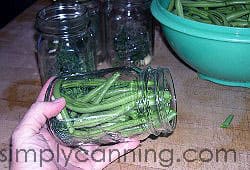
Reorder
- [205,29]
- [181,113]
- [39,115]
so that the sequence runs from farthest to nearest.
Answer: [181,113] → [205,29] → [39,115]

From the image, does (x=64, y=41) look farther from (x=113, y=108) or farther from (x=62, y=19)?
(x=113, y=108)

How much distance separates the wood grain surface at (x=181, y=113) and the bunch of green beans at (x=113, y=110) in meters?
0.13

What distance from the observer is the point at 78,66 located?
3.05 ft

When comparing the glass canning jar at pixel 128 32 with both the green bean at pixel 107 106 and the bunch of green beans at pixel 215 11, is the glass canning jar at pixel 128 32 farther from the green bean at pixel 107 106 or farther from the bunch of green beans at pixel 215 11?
the green bean at pixel 107 106

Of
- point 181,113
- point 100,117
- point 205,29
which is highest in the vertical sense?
point 205,29

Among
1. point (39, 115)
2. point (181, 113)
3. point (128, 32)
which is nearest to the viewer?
point (39, 115)

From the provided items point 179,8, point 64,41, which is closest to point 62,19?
point 64,41

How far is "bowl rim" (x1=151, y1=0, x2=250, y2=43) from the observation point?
77 centimetres

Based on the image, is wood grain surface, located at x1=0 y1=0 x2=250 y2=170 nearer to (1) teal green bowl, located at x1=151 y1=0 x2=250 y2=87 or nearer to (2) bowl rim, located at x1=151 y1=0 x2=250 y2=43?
(1) teal green bowl, located at x1=151 y1=0 x2=250 y2=87

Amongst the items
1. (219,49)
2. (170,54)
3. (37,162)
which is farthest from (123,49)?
(37,162)

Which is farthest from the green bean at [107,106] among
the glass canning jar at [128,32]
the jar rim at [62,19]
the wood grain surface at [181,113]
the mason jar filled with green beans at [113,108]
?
the glass canning jar at [128,32]

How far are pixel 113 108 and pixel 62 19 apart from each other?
382 mm

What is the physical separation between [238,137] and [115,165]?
29cm

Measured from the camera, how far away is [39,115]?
67 centimetres
